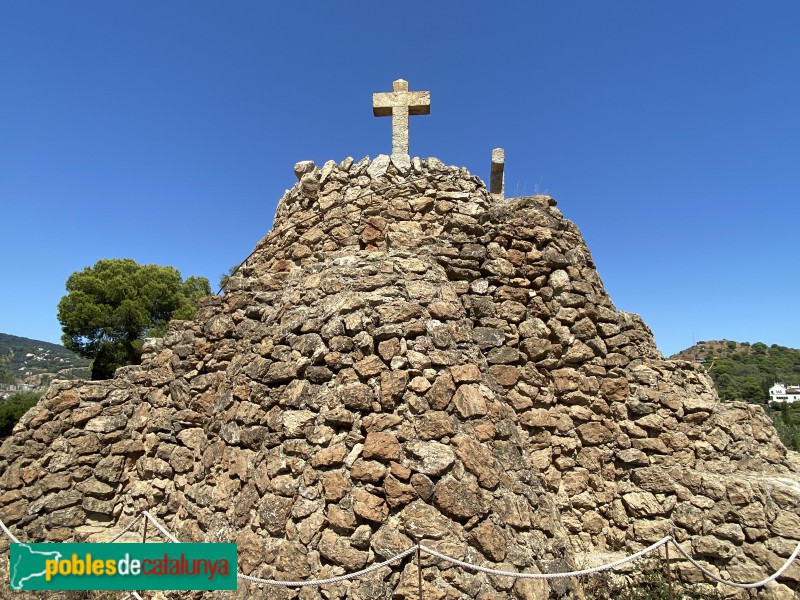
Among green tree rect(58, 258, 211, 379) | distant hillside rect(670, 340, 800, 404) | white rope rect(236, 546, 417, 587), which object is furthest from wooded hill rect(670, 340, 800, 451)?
white rope rect(236, 546, 417, 587)

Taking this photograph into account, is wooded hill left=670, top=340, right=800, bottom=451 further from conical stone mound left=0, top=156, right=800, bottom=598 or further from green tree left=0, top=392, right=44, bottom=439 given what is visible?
green tree left=0, top=392, right=44, bottom=439

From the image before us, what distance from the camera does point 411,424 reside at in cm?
381

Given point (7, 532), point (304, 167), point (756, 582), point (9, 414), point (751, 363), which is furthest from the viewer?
point (751, 363)

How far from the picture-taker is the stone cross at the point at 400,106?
6.06m

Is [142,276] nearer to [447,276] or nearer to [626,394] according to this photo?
[447,276]

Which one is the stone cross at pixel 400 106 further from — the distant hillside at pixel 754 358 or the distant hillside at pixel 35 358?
the distant hillside at pixel 35 358

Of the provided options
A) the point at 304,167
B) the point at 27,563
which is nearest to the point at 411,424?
the point at 27,563

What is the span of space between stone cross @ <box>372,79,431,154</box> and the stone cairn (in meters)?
0.43

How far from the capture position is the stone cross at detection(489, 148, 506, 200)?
22.4 feet

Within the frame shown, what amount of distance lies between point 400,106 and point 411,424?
4.51 m

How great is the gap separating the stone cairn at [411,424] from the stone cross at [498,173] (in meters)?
1.36

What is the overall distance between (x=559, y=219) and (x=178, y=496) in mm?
5768

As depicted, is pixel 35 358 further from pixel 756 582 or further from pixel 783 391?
pixel 783 391

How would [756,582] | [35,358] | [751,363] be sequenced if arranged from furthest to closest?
1. [35,358]
2. [751,363]
3. [756,582]
